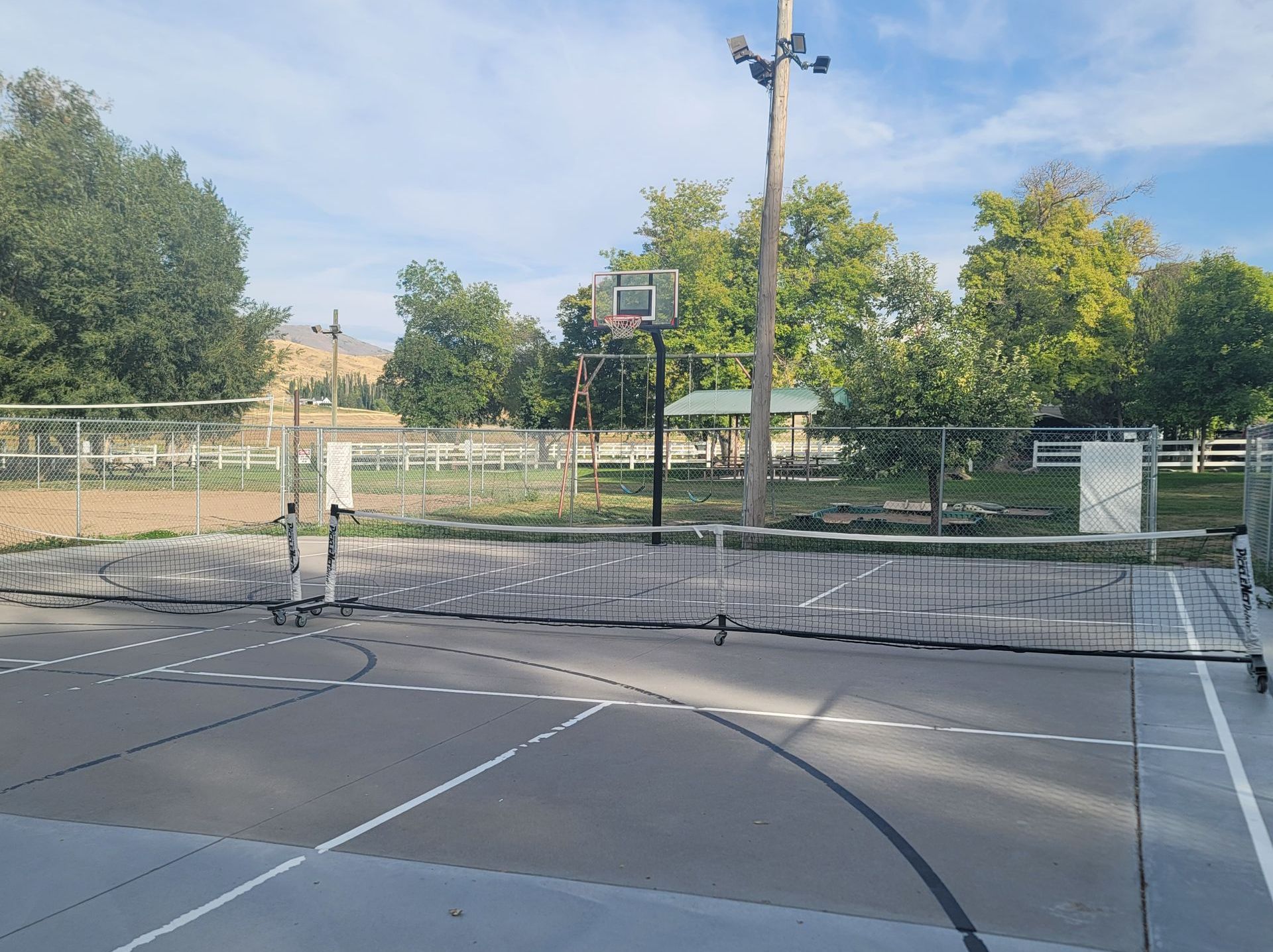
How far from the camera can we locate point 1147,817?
5004mm

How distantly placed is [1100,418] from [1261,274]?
10066mm

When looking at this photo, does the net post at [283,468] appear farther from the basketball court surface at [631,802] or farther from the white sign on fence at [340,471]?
the basketball court surface at [631,802]

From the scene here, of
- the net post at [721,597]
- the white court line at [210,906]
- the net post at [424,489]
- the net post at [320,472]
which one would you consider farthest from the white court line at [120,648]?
the net post at [320,472]

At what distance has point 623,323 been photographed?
21766mm

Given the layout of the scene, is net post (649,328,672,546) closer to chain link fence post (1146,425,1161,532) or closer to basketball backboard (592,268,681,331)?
basketball backboard (592,268,681,331)

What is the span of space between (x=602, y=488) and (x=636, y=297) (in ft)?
48.1

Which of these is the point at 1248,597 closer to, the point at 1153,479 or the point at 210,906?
the point at 210,906

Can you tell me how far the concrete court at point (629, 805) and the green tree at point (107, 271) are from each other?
34.4m

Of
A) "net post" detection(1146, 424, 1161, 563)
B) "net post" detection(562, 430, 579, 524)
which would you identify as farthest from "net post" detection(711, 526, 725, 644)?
"net post" detection(562, 430, 579, 524)

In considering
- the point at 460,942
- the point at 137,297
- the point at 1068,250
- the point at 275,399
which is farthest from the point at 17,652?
the point at 1068,250

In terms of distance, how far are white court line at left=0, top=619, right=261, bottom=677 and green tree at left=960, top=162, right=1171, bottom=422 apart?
1563 inches

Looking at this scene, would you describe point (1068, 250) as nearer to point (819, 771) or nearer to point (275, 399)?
point (275, 399)

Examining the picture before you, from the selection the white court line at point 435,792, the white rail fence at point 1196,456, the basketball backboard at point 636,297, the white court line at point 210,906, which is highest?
the basketball backboard at point 636,297

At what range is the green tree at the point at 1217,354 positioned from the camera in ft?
116
